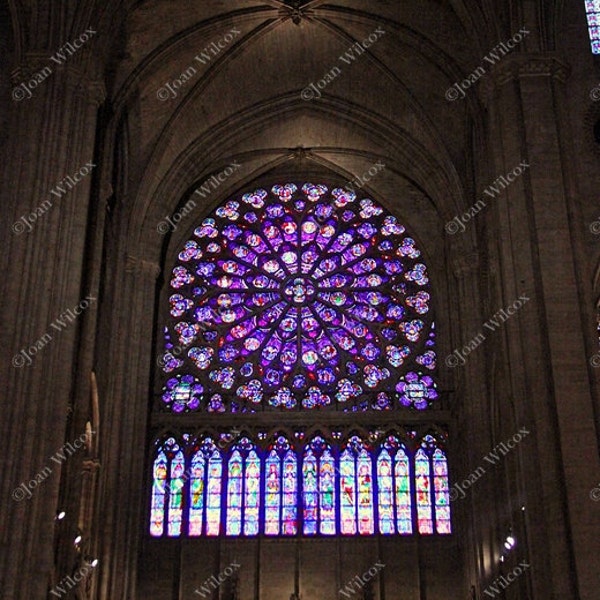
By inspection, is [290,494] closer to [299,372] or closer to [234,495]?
[234,495]

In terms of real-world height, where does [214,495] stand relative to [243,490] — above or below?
below

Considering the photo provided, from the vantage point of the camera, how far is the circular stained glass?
85.7 ft

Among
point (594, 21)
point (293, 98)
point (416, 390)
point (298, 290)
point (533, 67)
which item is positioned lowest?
point (416, 390)

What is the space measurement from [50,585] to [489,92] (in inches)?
421

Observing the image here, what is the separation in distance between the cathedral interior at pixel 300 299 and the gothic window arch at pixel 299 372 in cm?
6

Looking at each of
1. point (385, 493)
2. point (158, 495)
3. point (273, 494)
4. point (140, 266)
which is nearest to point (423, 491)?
point (385, 493)

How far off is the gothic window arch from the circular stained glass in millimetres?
35

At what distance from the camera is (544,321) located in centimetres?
1611

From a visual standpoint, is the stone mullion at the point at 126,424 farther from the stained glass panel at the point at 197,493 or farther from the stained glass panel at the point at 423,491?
the stained glass panel at the point at 423,491

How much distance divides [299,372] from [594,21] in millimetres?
10382

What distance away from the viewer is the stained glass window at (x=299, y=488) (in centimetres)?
2427

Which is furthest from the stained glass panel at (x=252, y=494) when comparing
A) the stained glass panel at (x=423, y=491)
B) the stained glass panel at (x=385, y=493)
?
the stained glass panel at (x=423, y=491)

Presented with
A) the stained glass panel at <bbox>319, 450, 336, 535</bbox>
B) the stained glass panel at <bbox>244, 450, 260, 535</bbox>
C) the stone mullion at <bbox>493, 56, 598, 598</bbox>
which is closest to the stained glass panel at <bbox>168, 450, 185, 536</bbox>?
the stained glass panel at <bbox>244, 450, 260, 535</bbox>

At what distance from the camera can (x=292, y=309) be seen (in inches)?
1075
